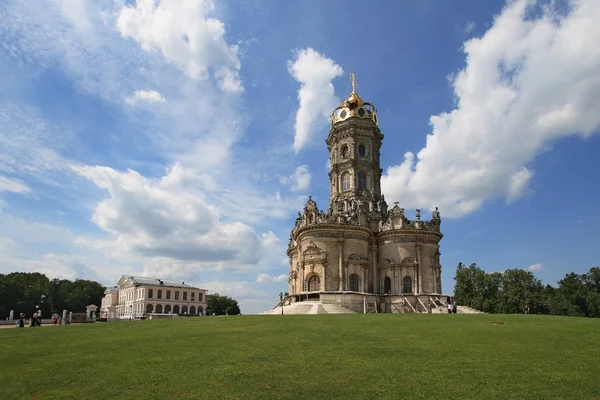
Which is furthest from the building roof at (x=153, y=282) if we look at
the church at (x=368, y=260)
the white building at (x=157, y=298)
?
the church at (x=368, y=260)

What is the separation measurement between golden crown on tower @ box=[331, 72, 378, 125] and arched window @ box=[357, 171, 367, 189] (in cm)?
843

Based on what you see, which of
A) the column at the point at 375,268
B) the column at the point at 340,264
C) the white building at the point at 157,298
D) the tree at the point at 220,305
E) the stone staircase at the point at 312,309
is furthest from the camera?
the tree at the point at 220,305

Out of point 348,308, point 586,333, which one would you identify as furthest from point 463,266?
point 586,333

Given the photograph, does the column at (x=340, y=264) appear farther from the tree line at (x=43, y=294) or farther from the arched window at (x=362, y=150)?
the tree line at (x=43, y=294)

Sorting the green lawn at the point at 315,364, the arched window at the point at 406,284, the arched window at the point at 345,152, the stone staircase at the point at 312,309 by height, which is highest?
the arched window at the point at 345,152

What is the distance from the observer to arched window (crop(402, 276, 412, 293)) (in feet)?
178

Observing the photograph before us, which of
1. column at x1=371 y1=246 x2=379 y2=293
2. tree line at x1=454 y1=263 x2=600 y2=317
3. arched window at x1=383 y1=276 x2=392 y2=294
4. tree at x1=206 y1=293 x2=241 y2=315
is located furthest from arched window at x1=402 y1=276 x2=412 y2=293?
tree at x1=206 y1=293 x2=241 y2=315

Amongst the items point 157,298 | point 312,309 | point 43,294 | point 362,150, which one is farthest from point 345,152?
point 43,294

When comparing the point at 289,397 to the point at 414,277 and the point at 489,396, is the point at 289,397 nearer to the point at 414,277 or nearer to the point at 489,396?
the point at 489,396

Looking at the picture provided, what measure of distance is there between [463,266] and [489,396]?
72220 mm

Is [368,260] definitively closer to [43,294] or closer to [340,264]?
[340,264]

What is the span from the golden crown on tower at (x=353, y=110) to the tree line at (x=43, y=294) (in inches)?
2237

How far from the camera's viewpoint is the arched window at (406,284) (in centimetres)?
5419

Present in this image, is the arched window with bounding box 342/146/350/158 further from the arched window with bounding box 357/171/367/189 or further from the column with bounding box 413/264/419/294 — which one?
the column with bounding box 413/264/419/294
